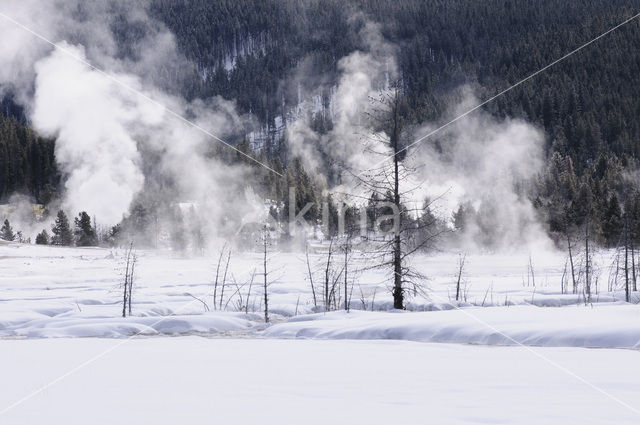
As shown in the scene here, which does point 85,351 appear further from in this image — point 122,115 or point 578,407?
point 122,115

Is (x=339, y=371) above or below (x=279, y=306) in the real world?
above

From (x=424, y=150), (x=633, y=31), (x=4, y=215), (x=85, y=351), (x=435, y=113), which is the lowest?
(x=85, y=351)

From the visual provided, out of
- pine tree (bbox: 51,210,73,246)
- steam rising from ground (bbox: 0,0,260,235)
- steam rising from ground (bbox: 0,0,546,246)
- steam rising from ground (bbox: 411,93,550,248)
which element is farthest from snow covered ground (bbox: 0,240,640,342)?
steam rising from ground (bbox: 0,0,260,235)

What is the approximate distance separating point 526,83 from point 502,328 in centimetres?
12377

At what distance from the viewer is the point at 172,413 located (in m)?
3.77

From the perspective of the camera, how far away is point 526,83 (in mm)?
120375

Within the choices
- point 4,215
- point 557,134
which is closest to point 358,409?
point 4,215

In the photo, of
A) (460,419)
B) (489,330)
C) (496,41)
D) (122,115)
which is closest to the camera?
(460,419)

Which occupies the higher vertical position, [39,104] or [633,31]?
[633,31]

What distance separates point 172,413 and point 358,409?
4.35 feet

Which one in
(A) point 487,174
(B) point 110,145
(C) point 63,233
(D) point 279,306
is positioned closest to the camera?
(D) point 279,306

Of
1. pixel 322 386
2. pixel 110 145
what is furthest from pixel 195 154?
pixel 322 386

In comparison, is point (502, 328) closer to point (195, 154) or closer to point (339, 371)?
point (339, 371)

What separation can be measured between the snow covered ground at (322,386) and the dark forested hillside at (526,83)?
5005 centimetres
